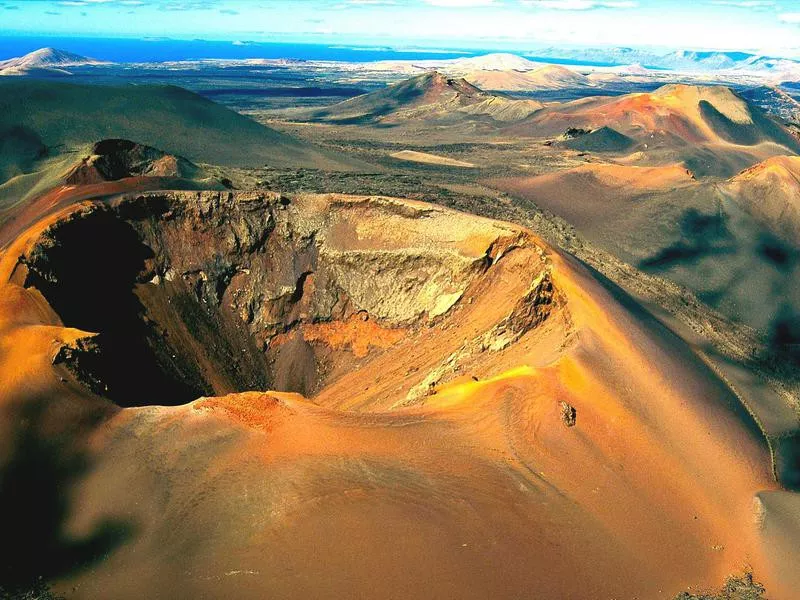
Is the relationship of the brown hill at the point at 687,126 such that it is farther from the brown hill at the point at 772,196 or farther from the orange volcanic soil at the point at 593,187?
the brown hill at the point at 772,196

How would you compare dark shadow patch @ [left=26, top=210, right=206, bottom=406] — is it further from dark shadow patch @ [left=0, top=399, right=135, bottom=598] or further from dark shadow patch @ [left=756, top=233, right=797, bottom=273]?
dark shadow patch @ [left=756, top=233, right=797, bottom=273]

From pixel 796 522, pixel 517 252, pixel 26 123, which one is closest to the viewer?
pixel 796 522

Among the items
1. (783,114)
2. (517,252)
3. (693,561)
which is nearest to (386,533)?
(693,561)

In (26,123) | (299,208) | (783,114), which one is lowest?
(783,114)

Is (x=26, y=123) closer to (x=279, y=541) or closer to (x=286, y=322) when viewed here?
(x=286, y=322)

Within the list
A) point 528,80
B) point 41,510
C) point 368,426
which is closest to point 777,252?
point 368,426

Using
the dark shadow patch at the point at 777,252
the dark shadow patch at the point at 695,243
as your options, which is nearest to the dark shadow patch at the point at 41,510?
the dark shadow patch at the point at 695,243

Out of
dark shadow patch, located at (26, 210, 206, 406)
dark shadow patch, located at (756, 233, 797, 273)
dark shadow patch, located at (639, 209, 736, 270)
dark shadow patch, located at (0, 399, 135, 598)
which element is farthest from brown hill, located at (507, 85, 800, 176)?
dark shadow patch, located at (0, 399, 135, 598)
